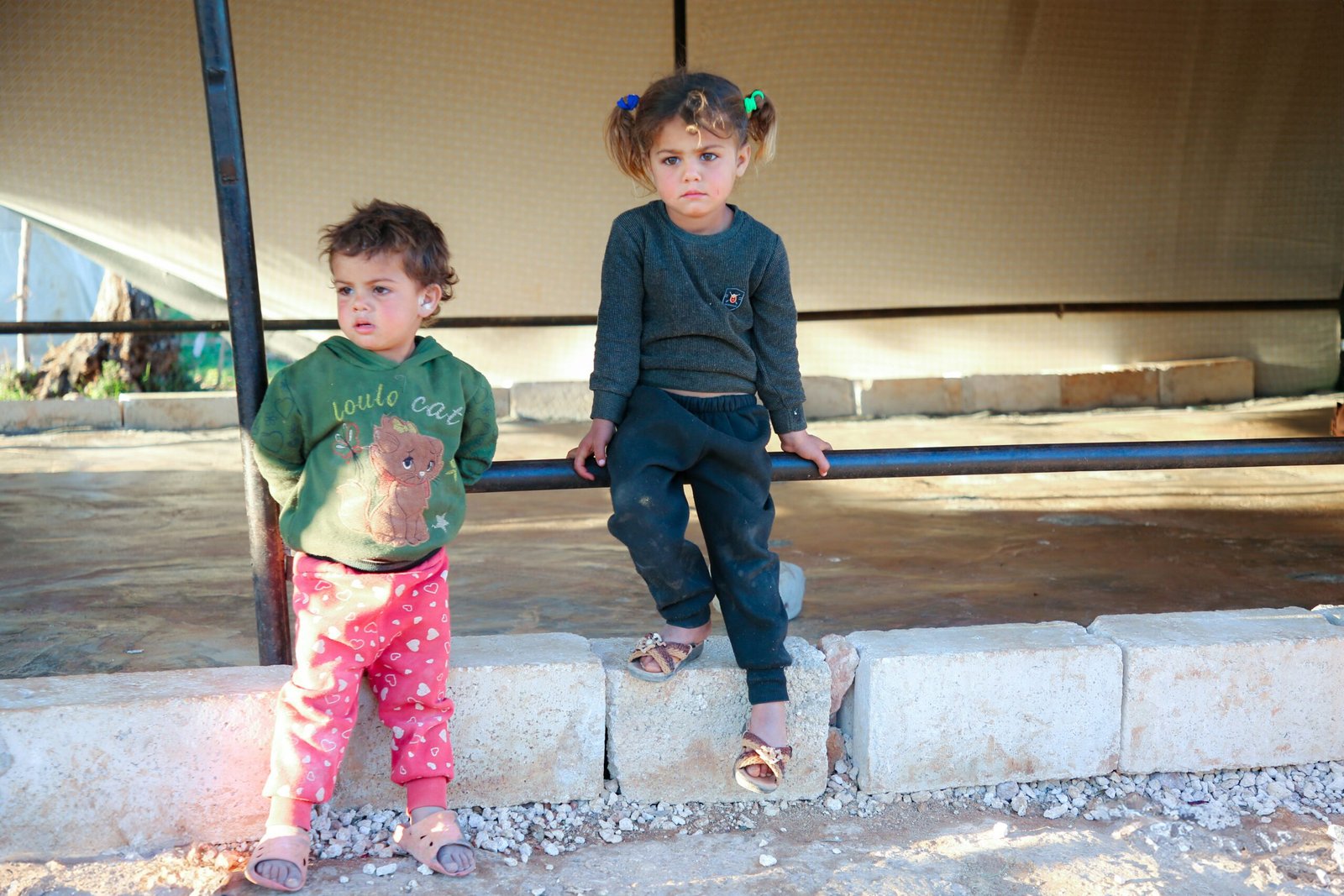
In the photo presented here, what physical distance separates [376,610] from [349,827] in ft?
1.52

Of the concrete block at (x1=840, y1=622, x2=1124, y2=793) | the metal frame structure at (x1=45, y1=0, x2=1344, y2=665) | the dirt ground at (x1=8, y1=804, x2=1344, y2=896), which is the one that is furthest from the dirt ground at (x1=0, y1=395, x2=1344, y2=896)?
the metal frame structure at (x1=45, y1=0, x2=1344, y2=665)

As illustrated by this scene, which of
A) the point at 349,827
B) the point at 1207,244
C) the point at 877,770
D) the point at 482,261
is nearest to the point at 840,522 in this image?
the point at 877,770

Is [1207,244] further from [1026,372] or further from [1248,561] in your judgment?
[1248,561]

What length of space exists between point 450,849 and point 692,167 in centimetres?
126

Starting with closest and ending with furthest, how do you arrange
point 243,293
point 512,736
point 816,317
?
point 243,293 → point 512,736 → point 816,317

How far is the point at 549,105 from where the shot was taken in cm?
784

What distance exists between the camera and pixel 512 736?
2.24 meters

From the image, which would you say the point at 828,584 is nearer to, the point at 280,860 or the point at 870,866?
the point at 870,866

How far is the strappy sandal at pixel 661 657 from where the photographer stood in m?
2.25

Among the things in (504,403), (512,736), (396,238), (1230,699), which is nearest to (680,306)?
(396,238)

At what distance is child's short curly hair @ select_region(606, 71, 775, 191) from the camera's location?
2092 mm

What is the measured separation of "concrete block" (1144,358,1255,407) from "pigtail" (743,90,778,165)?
295 inches

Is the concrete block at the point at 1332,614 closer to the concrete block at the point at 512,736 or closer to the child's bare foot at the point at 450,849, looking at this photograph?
the concrete block at the point at 512,736

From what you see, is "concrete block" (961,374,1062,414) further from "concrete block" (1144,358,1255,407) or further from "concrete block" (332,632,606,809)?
"concrete block" (332,632,606,809)
